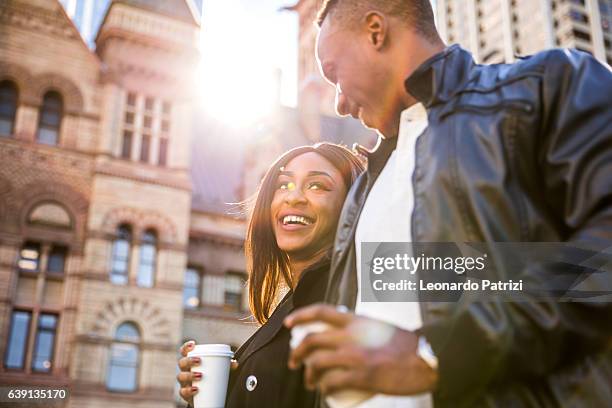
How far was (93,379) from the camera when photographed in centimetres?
1589

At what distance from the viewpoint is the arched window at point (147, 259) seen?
17.5 metres

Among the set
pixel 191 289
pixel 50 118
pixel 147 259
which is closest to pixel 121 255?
pixel 147 259

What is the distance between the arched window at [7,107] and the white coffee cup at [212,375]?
1655 cm

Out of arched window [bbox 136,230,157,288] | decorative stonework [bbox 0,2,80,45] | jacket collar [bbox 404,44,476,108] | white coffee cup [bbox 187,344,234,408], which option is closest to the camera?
jacket collar [bbox 404,44,476,108]

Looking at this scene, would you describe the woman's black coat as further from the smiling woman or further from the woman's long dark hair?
the woman's long dark hair

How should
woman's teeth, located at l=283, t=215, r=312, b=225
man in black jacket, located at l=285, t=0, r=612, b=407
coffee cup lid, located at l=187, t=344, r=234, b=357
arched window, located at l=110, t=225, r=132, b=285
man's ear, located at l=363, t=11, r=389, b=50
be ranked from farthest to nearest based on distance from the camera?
1. arched window, located at l=110, t=225, r=132, b=285
2. woman's teeth, located at l=283, t=215, r=312, b=225
3. coffee cup lid, located at l=187, t=344, r=234, b=357
4. man's ear, located at l=363, t=11, r=389, b=50
5. man in black jacket, located at l=285, t=0, r=612, b=407

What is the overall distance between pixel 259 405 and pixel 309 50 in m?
37.8

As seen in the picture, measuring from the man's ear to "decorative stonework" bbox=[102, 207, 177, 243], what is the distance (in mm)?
16233

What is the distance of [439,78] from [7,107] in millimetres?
17488

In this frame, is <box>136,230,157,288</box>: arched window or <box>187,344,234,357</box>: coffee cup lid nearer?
<box>187,344,234,357</box>: coffee cup lid

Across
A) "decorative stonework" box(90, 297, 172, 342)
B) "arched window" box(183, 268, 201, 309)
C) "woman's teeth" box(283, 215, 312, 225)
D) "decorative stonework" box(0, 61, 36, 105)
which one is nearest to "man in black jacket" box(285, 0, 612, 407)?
"woman's teeth" box(283, 215, 312, 225)

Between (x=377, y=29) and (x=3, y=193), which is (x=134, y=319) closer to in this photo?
(x=3, y=193)

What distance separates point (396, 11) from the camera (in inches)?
67.4

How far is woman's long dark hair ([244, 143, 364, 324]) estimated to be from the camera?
2.97m
